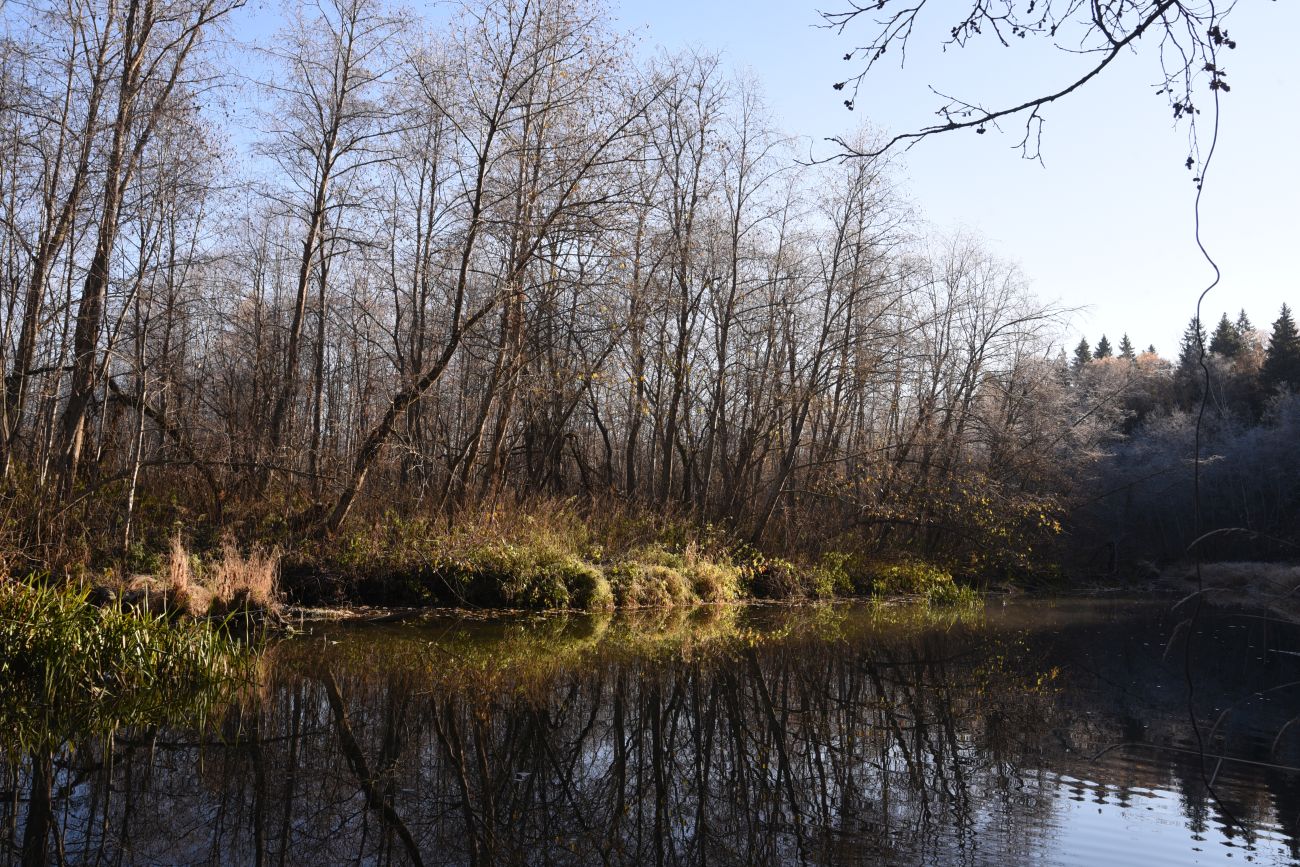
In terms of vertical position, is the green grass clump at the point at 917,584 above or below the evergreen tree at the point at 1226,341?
below

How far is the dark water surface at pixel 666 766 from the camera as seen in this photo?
5.45 meters

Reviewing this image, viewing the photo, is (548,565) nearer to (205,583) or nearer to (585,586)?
(585,586)

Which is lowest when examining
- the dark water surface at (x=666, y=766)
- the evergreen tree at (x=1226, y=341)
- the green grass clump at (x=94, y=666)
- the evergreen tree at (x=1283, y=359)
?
the dark water surface at (x=666, y=766)

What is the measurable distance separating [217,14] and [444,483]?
8.19m

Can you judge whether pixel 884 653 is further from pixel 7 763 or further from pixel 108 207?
pixel 108 207

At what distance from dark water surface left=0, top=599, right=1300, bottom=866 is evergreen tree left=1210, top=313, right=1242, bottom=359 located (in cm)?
5085

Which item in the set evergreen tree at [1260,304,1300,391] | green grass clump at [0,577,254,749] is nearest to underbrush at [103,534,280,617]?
green grass clump at [0,577,254,749]

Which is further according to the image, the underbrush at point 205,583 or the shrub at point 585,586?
the shrub at point 585,586

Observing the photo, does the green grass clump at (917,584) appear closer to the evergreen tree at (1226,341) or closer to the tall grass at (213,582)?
the tall grass at (213,582)

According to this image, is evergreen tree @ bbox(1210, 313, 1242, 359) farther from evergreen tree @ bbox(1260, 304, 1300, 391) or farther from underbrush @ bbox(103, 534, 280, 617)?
underbrush @ bbox(103, 534, 280, 617)

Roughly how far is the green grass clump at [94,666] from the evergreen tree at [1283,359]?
156ft

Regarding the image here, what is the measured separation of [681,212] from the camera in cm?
2253

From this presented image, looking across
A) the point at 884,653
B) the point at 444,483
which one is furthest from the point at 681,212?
the point at 884,653

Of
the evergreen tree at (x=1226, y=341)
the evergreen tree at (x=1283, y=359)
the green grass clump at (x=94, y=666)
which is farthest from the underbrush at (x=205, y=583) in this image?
the evergreen tree at (x=1226, y=341)
